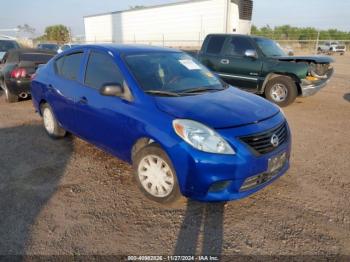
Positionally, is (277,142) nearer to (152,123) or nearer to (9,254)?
(152,123)

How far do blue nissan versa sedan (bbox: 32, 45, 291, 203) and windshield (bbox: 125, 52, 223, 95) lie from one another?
0.01 m

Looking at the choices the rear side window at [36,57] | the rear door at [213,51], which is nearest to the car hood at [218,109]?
the rear door at [213,51]

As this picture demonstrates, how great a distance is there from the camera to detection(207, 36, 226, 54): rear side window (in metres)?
8.94

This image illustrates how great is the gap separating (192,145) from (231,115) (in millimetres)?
565

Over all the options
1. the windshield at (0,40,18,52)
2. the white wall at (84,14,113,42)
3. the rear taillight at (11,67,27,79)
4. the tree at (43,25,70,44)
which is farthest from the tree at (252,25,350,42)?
the tree at (43,25,70,44)

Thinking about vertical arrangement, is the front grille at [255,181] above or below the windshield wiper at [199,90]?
below

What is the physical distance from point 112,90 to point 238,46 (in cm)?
602

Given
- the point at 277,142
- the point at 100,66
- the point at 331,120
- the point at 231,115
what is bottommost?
the point at 331,120

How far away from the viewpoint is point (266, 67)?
809cm

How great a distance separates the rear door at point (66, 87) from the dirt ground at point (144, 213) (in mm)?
580

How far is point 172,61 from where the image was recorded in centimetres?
430

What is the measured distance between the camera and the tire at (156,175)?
317 cm

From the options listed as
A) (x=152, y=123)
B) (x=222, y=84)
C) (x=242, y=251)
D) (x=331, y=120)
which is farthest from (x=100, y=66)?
(x=331, y=120)

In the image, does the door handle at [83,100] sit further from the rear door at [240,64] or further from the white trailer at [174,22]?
the white trailer at [174,22]
